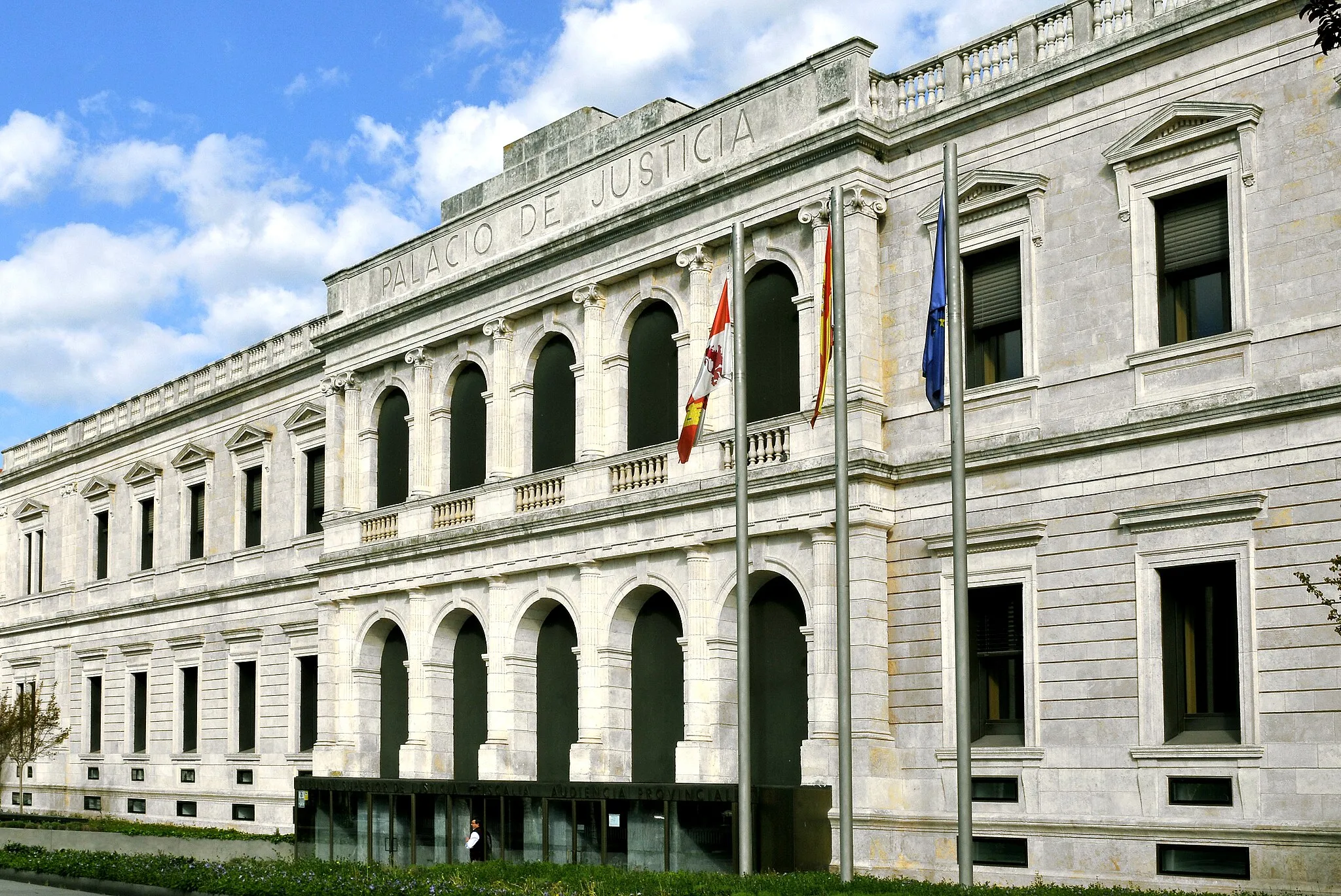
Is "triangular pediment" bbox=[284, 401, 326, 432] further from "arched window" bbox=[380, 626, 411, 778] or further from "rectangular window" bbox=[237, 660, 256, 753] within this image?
"arched window" bbox=[380, 626, 411, 778]

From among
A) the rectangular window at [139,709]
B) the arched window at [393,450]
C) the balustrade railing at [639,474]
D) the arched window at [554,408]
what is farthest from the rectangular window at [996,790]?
the rectangular window at [139,709]

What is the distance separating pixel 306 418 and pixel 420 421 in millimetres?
7202

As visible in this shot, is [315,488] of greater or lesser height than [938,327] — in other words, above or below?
below

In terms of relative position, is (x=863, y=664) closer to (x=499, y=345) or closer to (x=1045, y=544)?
(x=1045, y=544)

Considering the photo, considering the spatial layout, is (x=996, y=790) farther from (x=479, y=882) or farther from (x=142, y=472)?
(x=142, y=472)

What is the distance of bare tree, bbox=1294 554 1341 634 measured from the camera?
58.9 ft

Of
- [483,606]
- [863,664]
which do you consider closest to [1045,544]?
[863,664]

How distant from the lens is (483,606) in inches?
1328

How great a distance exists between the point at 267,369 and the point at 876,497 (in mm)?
23095

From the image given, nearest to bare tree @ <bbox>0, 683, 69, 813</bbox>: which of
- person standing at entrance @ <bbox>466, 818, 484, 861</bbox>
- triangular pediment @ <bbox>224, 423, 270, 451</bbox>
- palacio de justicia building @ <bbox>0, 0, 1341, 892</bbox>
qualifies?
triangular pediment @ <bbox>224, 423, 270, 451</bbox>

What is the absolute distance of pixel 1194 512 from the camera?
2241 cm

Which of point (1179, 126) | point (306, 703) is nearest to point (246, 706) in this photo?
point (306, 703)

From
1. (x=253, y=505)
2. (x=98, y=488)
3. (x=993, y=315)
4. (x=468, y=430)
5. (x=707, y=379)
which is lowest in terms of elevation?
(x=253, y=505)

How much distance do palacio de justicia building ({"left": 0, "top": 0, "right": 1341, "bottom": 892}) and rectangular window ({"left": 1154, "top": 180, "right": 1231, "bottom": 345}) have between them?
6cm
